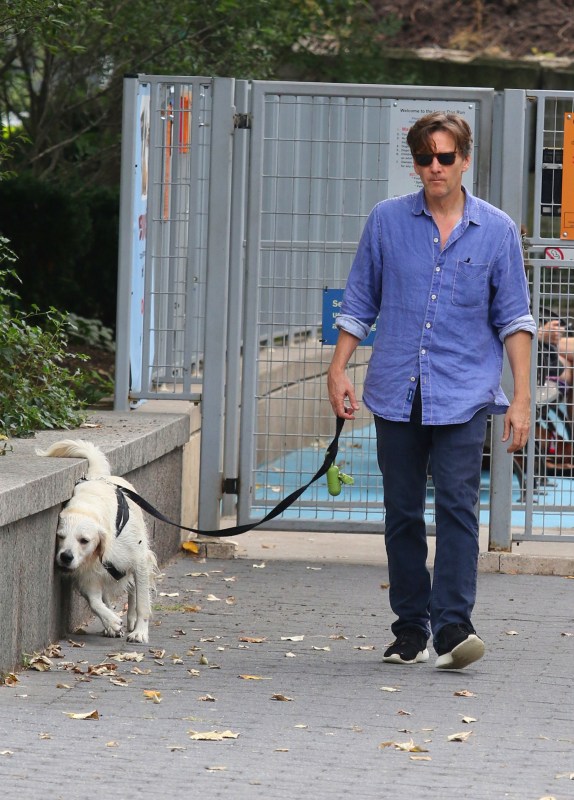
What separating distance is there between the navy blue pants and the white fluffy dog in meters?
1.01

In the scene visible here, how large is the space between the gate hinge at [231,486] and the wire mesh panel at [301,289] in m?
0.06

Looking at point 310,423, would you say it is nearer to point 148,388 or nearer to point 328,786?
point 148,388

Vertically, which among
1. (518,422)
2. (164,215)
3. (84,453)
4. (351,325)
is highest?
(164,215)

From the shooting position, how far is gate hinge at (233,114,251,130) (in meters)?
7.69

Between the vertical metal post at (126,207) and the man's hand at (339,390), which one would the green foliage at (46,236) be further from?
the man's hand at (339,390)

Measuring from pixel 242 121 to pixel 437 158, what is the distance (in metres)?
2.61

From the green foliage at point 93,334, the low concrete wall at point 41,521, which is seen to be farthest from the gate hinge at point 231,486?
the green foliage at point 93,334

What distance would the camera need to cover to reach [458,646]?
5.21 metres

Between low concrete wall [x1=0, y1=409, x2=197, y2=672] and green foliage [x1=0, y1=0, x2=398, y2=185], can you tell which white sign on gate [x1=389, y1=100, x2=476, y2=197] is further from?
green foliage [x1=0, y1=0, x2=398, y2=185]

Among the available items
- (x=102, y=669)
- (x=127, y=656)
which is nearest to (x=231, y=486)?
(x=127, y=656)

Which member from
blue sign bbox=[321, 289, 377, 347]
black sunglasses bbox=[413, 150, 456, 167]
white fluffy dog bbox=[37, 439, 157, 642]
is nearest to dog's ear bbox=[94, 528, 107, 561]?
white fluffy dog bbox=[37, 439, 157, 642]

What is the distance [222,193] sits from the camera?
7.69m

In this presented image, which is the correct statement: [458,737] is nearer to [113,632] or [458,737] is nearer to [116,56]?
[113,632]

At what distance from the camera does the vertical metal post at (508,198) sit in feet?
24.6
